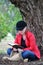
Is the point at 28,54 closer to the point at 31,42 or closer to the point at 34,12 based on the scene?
the point at 31,42

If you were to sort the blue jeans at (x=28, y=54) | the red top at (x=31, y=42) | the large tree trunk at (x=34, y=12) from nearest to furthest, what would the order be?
the red top at (x=31, y=42)
the blue jeans at (x=28, y=54)
the large tree trunk at (x=34, y=12)

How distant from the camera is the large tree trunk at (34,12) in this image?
784 centimetres

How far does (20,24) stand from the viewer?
6.84 meters

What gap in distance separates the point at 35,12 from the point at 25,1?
0.40 metres

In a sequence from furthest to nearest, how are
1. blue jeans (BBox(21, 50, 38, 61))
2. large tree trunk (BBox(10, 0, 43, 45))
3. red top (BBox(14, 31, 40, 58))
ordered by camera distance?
large tree trunk (BBox(10, 0, 43, 45)) < blue jeans (BBox(21, 50, 38, 61)) < red top (BBox(14, 31, 40, 58))

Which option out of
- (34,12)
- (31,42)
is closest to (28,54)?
(31,42)

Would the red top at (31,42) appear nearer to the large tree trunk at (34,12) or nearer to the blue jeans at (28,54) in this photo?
the blue jeans at (28,54)

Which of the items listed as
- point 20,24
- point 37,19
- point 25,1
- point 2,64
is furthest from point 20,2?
point 2,64

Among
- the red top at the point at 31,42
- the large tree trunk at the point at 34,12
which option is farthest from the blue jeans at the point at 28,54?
the large tree trunk at the point at 34,12

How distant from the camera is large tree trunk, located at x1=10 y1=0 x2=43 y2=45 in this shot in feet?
25.7

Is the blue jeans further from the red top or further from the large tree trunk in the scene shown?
the large tree trunk

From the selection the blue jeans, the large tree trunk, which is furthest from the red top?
the large tree trunk

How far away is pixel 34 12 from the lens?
312 inches

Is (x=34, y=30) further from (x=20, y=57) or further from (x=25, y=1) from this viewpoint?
(x=20, y=57)
